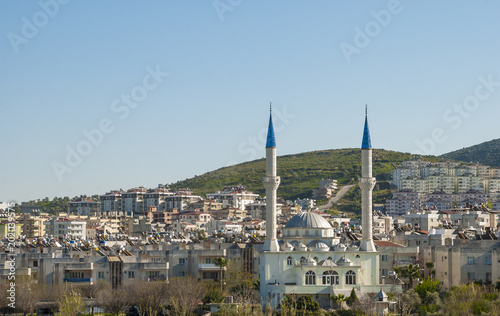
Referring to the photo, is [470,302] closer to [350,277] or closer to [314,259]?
[350,277]

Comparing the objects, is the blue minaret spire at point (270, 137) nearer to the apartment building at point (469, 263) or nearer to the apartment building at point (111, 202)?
the apartment building at point (469, 263)

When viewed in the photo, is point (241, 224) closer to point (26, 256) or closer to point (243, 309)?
point (26, 256)

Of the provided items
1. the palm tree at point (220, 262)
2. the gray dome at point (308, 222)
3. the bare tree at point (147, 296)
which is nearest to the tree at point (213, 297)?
the bare tree at point (147, 296)

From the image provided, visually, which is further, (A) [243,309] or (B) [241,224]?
(B) [241,224]

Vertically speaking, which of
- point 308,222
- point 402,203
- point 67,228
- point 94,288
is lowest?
point 94,288

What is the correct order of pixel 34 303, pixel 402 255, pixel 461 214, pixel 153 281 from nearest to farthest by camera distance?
pixel 34 303, pixel 153 281, pixel 402 255, pixel 461 214

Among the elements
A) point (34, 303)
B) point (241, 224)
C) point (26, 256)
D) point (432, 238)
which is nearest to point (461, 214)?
point (241, 224)

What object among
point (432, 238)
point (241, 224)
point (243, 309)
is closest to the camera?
point (243, 309)

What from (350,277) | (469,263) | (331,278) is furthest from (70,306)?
(469,263)
